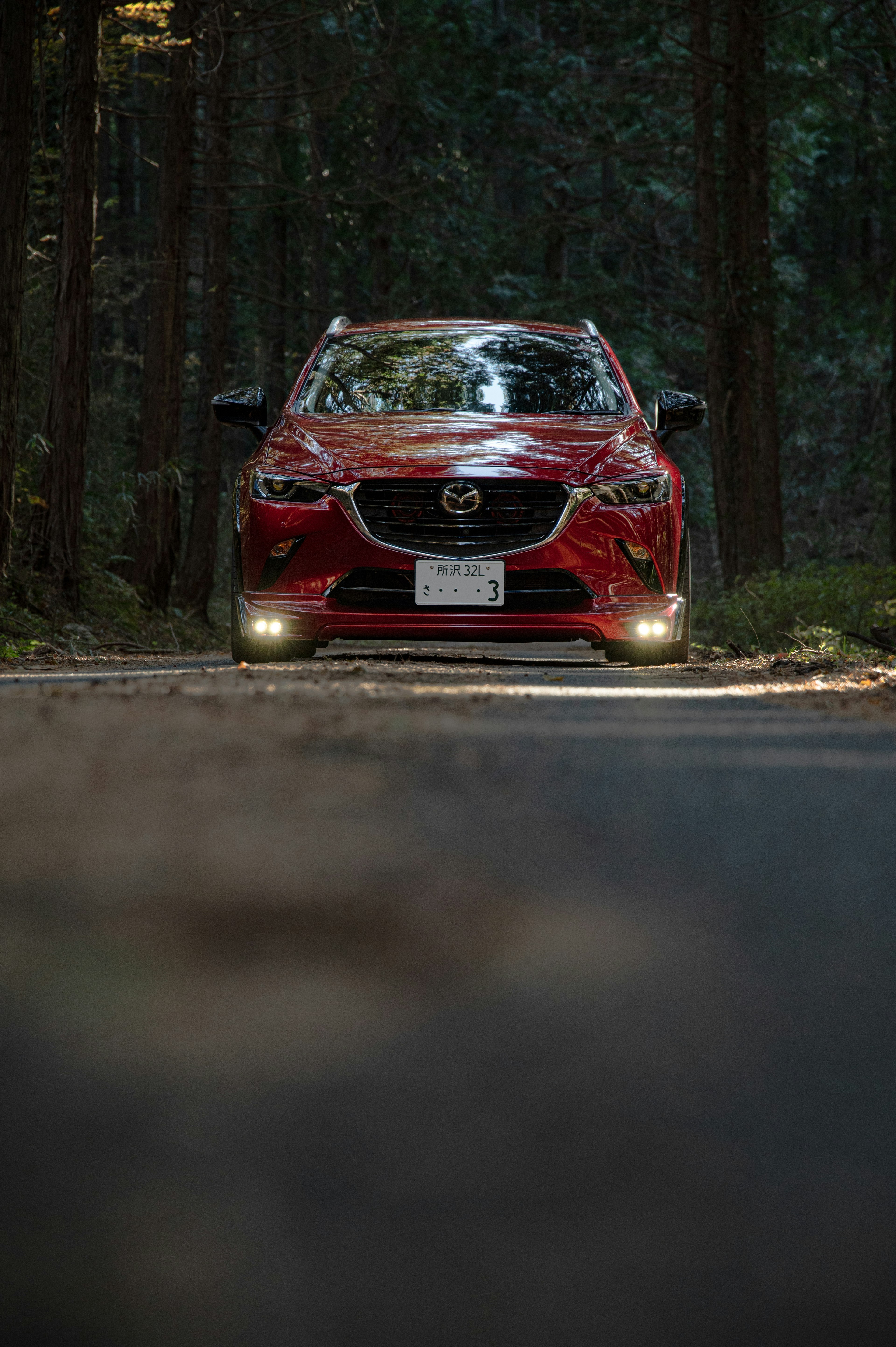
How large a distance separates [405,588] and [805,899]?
15.1 ft

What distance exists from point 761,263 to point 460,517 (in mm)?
13333

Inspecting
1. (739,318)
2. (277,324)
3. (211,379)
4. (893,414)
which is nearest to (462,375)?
(739,318)

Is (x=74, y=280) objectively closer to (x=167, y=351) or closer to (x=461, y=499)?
(x=167, y=351)

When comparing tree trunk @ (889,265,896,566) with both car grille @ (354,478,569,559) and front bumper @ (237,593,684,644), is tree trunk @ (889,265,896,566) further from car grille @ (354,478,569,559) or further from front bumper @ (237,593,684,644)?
car grille @ (354,478,569,559)

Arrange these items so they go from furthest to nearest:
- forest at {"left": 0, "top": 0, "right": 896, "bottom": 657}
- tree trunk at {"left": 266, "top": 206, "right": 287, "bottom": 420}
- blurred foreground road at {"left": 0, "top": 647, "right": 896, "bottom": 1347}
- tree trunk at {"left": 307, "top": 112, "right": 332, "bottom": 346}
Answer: tree trunk at {"left": 266, "top": 206, "right": 287, "bottom": 420}, tree trunk at {"left": 307, "top": 112, "right": 332, "bottom": 346}, forest at {"left": 0, "top": 0, "right": 896, "bottom": 657}, blurred foreground road at {"left": 0, "top": 647, "right": 896, "bottom": 1347}

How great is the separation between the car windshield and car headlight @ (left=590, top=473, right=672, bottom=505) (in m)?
0.96

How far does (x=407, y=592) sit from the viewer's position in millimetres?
6535

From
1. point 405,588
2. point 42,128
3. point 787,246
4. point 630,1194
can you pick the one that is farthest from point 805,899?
point 787,246

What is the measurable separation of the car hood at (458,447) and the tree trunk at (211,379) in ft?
44.0

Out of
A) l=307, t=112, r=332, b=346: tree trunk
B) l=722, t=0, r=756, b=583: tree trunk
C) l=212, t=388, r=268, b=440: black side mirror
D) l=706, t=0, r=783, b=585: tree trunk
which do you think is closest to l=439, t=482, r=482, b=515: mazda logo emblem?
l=212, t=388, r=268, b=440: black side mirror

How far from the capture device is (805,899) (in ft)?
6.79

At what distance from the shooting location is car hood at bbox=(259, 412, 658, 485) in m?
6.63

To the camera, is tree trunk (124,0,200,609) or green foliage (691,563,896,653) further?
tree trunk (124,0,200,609)

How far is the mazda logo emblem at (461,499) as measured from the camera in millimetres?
6570
